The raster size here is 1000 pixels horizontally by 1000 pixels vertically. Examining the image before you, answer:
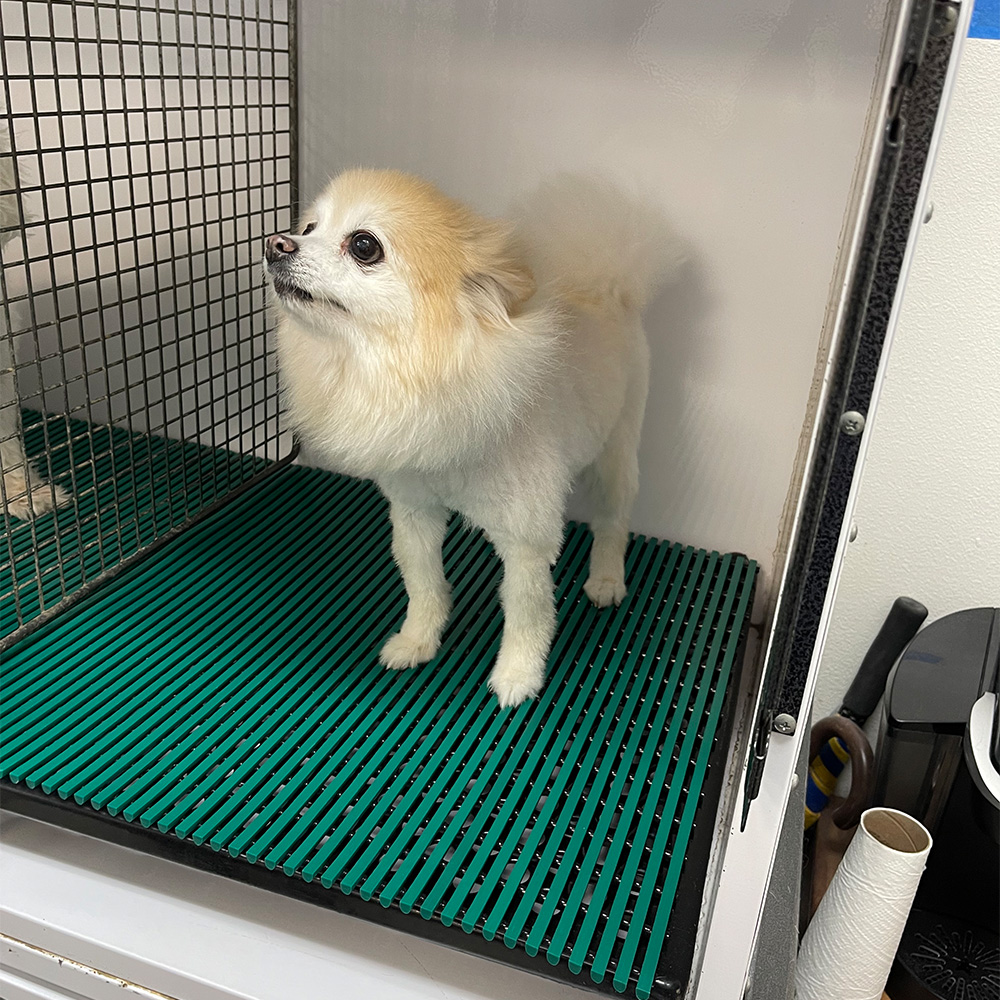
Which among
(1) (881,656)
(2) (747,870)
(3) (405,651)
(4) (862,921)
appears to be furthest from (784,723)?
(1) (881,656)

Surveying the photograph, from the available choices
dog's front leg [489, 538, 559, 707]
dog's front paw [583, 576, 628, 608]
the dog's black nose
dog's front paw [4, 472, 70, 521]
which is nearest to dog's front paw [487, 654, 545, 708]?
dog's front leg [489, 538, 559, 707]

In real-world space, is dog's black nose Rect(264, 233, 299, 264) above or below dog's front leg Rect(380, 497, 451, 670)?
above

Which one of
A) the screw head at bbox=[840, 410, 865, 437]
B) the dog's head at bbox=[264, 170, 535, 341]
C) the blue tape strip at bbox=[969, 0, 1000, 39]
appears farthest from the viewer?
the blue tape strip at bbox=[969, 0, 1000, 39]

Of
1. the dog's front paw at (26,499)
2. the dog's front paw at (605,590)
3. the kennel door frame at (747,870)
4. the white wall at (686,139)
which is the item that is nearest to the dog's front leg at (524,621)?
the dog's front paw at (605,590)

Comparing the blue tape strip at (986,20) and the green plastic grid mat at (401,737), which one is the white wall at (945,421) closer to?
the blue tape strip at (986,20)

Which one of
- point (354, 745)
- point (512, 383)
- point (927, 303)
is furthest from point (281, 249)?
point (927, 303)

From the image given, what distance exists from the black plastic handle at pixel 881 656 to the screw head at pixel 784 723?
623 millimetres

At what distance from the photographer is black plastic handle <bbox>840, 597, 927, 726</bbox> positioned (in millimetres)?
1159

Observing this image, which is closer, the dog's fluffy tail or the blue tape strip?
the blue tape strip

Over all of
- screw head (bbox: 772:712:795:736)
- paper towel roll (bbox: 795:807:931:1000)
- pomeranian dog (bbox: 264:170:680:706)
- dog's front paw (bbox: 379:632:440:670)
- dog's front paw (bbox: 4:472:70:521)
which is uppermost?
pomeranian dog (bbox: 264:170:680:706)

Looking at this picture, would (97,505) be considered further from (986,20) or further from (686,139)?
(986,20)

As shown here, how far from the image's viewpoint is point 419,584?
1.00 meters

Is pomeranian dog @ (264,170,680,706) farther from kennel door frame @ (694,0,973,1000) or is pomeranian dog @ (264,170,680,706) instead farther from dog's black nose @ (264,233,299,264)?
kennel door frame @ (694,0,973,1000)

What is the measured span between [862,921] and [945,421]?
610 millimetres
